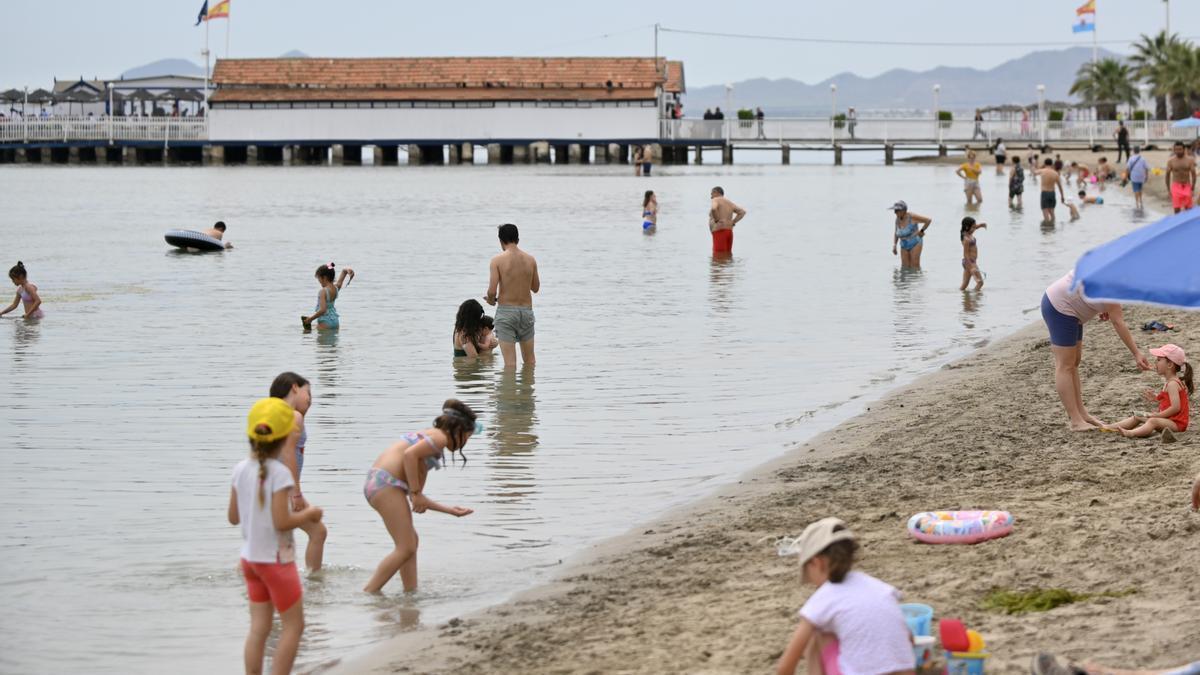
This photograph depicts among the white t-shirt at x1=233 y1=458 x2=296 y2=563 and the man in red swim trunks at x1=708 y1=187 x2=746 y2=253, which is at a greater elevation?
the man in red swim trunks at x1=708 y1=187 x2=746 y2=253

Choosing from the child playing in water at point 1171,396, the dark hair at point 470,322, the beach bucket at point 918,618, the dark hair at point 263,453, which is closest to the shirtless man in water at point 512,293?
the dark hair at point 470,322

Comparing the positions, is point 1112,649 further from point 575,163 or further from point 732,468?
point 575,163

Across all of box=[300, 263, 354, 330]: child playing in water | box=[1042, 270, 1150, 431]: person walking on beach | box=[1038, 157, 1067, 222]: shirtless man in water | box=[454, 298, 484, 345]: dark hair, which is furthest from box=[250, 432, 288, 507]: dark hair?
box=[1038, 157, 1067, 222]: shirtless man in water

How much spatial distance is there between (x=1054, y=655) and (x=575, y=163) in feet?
263

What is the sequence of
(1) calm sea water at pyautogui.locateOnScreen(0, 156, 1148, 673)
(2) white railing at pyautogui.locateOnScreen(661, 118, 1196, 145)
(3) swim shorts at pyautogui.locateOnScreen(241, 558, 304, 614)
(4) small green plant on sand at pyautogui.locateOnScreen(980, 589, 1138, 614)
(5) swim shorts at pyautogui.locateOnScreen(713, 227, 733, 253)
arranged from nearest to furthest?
(3) swim shorts at pyautogui.locateOnScreen(241, 558, 304, 614)
(4) small green plant on sand at pyautogui.locateOnScreen(980, 589, 1138, 614)
(1) calm sea water at pyautogui.locateOnScreen(0, 156, 1148, 673)
(5) swim shorts at pyautogui.locateOnScreen(713, 227, 733, 253)
(2) white railing at pyautogui.locateOnScreen(661, 118, 1196, 145)

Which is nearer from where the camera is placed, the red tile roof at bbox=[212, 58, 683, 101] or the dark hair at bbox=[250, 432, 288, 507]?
the dark hair at bbox=[250, 432, 288, 507]

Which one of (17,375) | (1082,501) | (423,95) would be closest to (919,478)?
(1082,501)

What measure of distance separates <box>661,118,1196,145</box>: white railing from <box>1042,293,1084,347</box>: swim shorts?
65188 millimetres

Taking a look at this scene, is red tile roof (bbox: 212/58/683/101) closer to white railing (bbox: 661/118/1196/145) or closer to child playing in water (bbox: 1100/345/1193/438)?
white railing (bbox: 661/118/1196/145)

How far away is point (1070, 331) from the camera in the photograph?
10.2 meters

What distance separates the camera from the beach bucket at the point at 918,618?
233 inches

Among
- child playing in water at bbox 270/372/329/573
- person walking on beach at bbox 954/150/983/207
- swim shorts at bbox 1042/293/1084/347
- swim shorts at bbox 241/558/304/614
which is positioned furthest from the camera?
person walking on beach at bbox 954/150/983/207

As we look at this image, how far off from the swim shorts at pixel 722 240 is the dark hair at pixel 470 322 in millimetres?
11863

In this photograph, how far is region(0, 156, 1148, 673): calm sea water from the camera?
814 cm
